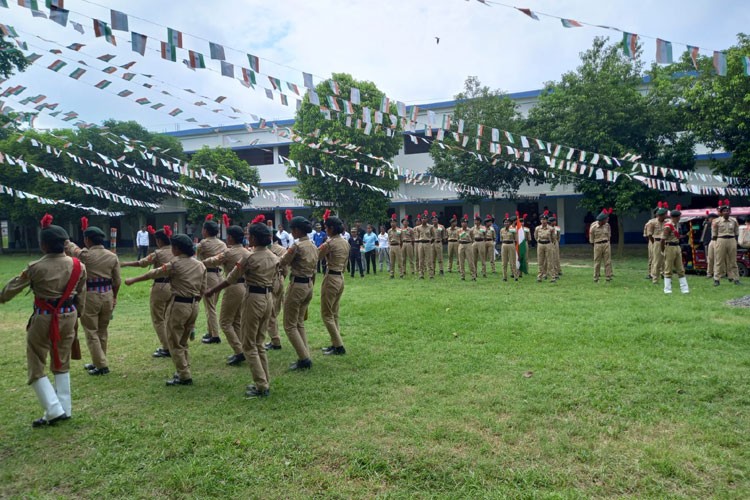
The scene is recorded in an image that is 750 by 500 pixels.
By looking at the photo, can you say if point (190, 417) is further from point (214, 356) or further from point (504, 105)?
point (504, 105)

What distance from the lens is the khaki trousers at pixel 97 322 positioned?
21.6 feet

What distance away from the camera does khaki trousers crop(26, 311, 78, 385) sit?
4852 mm

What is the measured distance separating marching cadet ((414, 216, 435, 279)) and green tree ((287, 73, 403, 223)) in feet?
25.6

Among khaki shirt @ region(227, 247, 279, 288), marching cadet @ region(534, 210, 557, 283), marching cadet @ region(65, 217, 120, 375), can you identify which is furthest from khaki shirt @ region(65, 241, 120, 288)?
marching cadet @ region(534, 210, 557, 283)

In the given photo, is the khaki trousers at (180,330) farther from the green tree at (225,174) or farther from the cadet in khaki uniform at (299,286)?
the green tree at (225,174)

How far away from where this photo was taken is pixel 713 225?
42.2ft

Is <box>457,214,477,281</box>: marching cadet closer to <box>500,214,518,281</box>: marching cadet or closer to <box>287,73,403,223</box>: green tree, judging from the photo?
<box>500,214,518,281</box>: marching cadet

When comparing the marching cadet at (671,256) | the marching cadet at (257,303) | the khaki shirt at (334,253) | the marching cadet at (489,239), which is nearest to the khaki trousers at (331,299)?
the khaki shirt at (334,253)

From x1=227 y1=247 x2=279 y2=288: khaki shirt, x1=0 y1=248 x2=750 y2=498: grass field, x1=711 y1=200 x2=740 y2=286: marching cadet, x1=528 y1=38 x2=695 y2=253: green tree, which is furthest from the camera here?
x1=528 y1=38 x2=695 y2=253: green tree

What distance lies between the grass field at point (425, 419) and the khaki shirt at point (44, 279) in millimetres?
1281

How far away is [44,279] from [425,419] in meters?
3.93

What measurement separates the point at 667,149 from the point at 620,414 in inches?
772

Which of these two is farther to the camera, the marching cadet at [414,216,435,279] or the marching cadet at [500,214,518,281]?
the marching cadet at [414,216,435,279]

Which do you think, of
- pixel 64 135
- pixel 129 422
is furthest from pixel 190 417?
pixel 64 135
